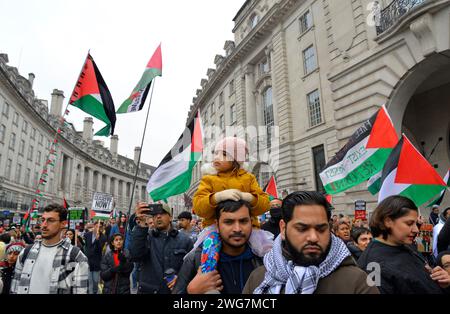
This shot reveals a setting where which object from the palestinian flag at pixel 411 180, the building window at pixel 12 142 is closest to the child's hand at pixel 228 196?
the palestinian flag at pixel 411 180

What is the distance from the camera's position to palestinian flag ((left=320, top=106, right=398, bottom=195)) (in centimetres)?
522

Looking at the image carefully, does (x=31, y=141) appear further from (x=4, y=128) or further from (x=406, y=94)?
(x=406, y=94)

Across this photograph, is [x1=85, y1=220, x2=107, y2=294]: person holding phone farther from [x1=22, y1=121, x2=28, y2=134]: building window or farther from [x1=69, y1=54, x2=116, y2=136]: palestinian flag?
[x1=22, y1=121, x2=28, y2=134]: building window

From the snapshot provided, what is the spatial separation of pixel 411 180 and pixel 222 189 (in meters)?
3.09

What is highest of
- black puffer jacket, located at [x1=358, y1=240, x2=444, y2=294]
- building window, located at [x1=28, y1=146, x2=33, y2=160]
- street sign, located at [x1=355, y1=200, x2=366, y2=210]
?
building window, located at [x1=28, y1=146, x2=33, y2=160]

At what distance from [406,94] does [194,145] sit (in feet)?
39.1

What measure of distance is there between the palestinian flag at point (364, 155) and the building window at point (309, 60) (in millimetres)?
14385

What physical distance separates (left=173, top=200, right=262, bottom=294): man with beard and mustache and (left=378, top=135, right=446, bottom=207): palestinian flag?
2.67 m

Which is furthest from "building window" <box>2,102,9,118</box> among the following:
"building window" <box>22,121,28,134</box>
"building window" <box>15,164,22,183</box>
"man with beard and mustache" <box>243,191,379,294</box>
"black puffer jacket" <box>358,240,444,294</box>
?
"black puffer jacket" <box>358,240,444,294</box>

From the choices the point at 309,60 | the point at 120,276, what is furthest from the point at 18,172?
the point at 120,276

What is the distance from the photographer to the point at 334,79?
1568 centimetres

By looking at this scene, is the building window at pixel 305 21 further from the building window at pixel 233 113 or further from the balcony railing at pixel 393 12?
the building window at pixel 233 113

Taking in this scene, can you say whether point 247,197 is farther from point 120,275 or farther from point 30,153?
point 30,153
